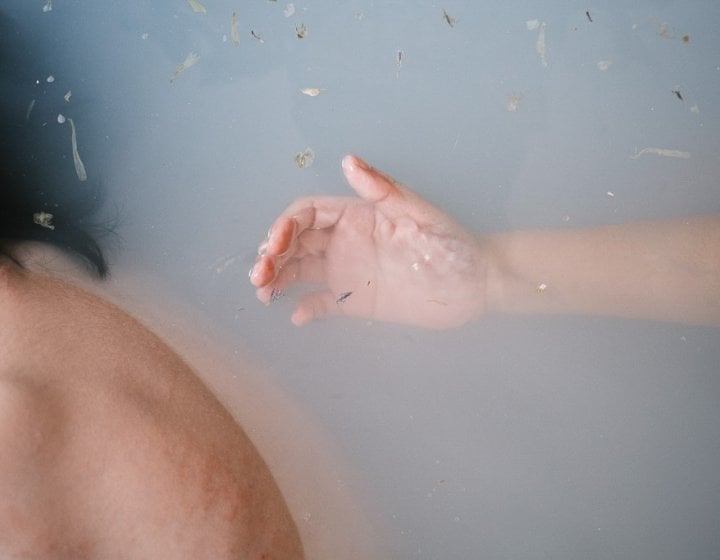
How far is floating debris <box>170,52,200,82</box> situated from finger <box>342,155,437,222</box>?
0.33 m

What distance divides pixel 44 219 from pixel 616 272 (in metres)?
0.78

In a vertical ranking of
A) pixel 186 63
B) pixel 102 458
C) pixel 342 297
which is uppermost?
pixel 186 63

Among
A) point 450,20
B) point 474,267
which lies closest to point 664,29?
point 450,20

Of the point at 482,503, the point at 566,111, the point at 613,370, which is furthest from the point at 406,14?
the point at 482,503

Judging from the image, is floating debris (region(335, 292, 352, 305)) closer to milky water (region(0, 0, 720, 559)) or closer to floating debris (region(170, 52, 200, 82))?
milky water (region(0, 0, 720, 559))

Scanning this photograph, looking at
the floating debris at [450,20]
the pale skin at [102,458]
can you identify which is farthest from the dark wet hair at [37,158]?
the floating debris at [450,20]

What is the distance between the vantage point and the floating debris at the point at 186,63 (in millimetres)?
969

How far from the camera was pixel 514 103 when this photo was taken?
943 mm

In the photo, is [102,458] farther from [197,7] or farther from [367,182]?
[197,7]

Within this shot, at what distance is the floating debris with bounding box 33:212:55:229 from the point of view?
36.0 inches

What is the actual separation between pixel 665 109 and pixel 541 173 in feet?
0.61

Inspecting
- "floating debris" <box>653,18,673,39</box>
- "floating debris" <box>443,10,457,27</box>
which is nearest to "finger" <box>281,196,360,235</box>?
"floating debris" <box>443,10,457,27</box>

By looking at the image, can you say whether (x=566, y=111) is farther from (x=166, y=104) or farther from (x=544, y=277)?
(x=166, y=104)

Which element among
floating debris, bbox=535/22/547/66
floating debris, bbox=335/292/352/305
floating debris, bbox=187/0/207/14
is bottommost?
floating debris, bbox=335/292/352/305
